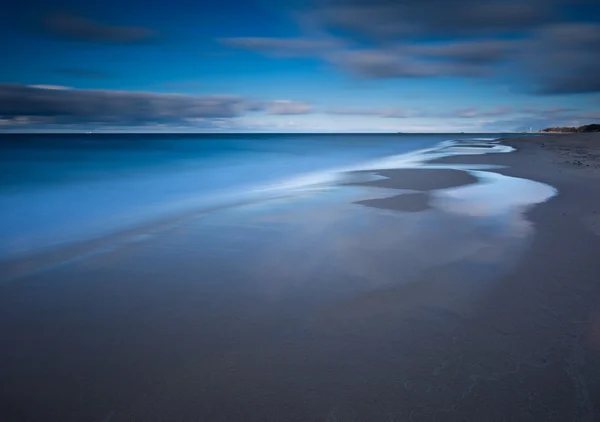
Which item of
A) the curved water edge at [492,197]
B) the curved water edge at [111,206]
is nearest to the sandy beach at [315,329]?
the curved water edge at [492,197]

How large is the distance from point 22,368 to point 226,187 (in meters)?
15.3

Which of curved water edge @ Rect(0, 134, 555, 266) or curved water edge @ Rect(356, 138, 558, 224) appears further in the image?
curved water edge @ Rect(356, 138, 558, 224)

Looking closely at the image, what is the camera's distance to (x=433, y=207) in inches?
400

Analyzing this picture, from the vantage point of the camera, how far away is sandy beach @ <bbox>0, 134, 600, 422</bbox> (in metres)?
2.96

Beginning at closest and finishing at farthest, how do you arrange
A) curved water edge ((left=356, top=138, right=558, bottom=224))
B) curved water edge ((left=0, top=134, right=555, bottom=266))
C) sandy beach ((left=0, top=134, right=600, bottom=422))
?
sandy beach ((left=0, top=134, right=600, bottom=422)) → curved water edge ((left=0, top=134, right=555, bottom=266)) → curved water edge ((left=356, top=138, right=558, bottom=224))

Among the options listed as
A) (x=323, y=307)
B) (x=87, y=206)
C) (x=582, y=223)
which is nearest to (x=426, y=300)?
(x=323, y=307)

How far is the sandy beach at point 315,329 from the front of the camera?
9.70 feet

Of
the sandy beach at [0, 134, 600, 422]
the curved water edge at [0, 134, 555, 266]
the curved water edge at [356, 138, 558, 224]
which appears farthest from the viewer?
the curved water edge at [356, 138, 558, 224]

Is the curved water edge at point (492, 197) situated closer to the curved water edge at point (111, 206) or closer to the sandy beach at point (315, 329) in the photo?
the curved water edge at point (111, 206)

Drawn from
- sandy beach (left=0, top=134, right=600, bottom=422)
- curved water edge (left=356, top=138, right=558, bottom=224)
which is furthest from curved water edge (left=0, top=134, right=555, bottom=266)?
sandy beach (left=0, top=134, right=600, bottom=422)

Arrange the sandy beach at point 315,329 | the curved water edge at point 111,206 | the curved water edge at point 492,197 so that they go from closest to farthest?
the sandy beach at point 315,329 → the curved water edge at point 111,206 → the curved water edge at point 492,197

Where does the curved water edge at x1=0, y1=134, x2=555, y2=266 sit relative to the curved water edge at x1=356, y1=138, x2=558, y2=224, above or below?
below

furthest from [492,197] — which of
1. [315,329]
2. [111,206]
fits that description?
[111,206]

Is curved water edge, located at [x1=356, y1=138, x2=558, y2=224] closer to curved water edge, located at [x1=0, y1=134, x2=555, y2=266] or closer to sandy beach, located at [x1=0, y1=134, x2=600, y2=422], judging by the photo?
curved water edge, located at [x1=0, y1=134, x2=555, y2=266]
